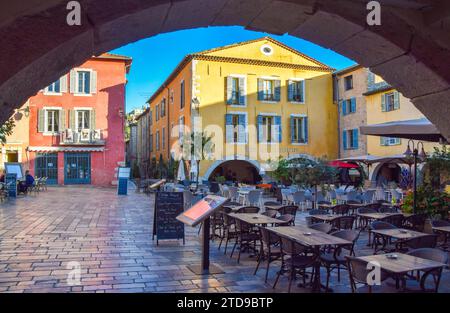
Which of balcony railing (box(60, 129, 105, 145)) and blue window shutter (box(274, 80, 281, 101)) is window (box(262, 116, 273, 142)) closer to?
blue window shutter (box(274, 80, 281, 101))

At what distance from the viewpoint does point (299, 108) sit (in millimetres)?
25828

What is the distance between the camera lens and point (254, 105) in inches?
971

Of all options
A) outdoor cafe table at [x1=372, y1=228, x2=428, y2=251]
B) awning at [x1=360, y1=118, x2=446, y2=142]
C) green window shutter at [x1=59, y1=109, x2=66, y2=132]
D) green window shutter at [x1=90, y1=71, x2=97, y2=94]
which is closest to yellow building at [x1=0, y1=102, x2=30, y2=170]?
green window shutter at [x1=59, y1=109, x2=66, y2=132]

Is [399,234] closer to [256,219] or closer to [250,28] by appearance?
[256,219]

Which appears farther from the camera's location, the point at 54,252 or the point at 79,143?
the point at 79,143

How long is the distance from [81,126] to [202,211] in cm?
2184

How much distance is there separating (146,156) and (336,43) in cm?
3719

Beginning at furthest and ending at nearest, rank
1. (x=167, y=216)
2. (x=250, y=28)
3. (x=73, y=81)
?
(x=73, y=81), (x=167, y=216), (x=250, y=28)

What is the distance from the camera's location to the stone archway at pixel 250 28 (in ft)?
7.11

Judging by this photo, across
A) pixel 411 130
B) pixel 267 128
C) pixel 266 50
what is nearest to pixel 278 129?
pixel 267 128

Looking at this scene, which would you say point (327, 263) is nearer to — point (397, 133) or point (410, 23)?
point (410, 23)

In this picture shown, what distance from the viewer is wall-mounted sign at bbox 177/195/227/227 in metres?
5.32
